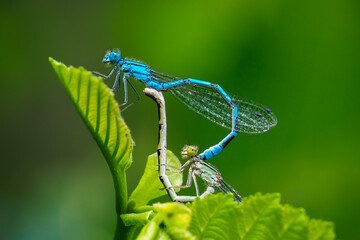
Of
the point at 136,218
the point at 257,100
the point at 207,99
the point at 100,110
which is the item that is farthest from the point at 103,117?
the point at 257,100

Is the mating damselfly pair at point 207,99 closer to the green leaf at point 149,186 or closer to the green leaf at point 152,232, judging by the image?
the green leaf at point 149,186

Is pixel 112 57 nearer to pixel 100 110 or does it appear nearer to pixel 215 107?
pixel 215 107

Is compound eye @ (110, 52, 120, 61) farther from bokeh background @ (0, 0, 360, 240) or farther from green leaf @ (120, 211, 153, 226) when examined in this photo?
bokeh background @ (0, 0, 360, 240)

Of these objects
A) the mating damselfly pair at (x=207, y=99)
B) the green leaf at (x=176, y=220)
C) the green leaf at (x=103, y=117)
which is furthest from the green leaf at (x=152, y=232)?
the mating damselfly pair at (x=207, y=99)

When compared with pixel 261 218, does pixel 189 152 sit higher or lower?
lower

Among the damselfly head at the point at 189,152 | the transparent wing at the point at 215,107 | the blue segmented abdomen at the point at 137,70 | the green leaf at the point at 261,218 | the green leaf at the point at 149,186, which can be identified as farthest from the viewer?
the transparent wing at the point at 215,107

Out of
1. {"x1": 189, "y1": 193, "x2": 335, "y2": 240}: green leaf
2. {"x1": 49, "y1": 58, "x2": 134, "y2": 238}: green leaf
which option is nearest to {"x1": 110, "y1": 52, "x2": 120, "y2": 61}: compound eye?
{"x1": 49, "y1": 58, "x2": 134, "y2": 238}: green leaf
